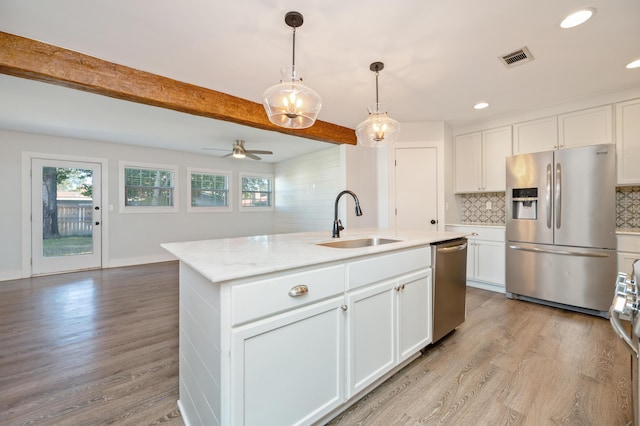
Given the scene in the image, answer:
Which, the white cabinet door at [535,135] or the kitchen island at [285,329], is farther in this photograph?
the white cabinet door at [535,135]

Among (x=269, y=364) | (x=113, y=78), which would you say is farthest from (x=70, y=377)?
(x=113, y=78)

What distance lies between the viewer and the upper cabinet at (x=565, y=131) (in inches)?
121

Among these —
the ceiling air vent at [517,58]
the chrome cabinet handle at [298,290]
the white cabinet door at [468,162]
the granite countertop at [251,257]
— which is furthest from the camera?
the white cabinet door at [468,162]

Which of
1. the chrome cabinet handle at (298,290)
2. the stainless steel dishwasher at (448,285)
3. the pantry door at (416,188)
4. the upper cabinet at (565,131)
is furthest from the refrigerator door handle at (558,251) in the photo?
the chrome cabinet handle at (298,290)

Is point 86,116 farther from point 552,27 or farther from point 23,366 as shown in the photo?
point 552,27

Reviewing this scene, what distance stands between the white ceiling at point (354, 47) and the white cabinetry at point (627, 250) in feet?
5.31

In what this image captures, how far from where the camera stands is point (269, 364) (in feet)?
3.85

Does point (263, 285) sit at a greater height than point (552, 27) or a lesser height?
lesser

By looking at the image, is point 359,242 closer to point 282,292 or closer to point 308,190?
point 282,292

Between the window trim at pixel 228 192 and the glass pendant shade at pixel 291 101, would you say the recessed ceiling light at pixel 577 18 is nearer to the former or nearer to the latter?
the glass pendant shade at pixel 291 101

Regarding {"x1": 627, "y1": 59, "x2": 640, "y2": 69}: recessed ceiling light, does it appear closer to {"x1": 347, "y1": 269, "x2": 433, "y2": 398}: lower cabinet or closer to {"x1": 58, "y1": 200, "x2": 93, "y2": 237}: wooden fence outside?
{"x1": 347, "y1": 269, "x2": 433, "y2": 398}: lower cabinet

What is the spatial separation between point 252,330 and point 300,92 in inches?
59.8

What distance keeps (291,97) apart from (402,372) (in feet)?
6.88

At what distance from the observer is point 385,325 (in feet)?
5.70
